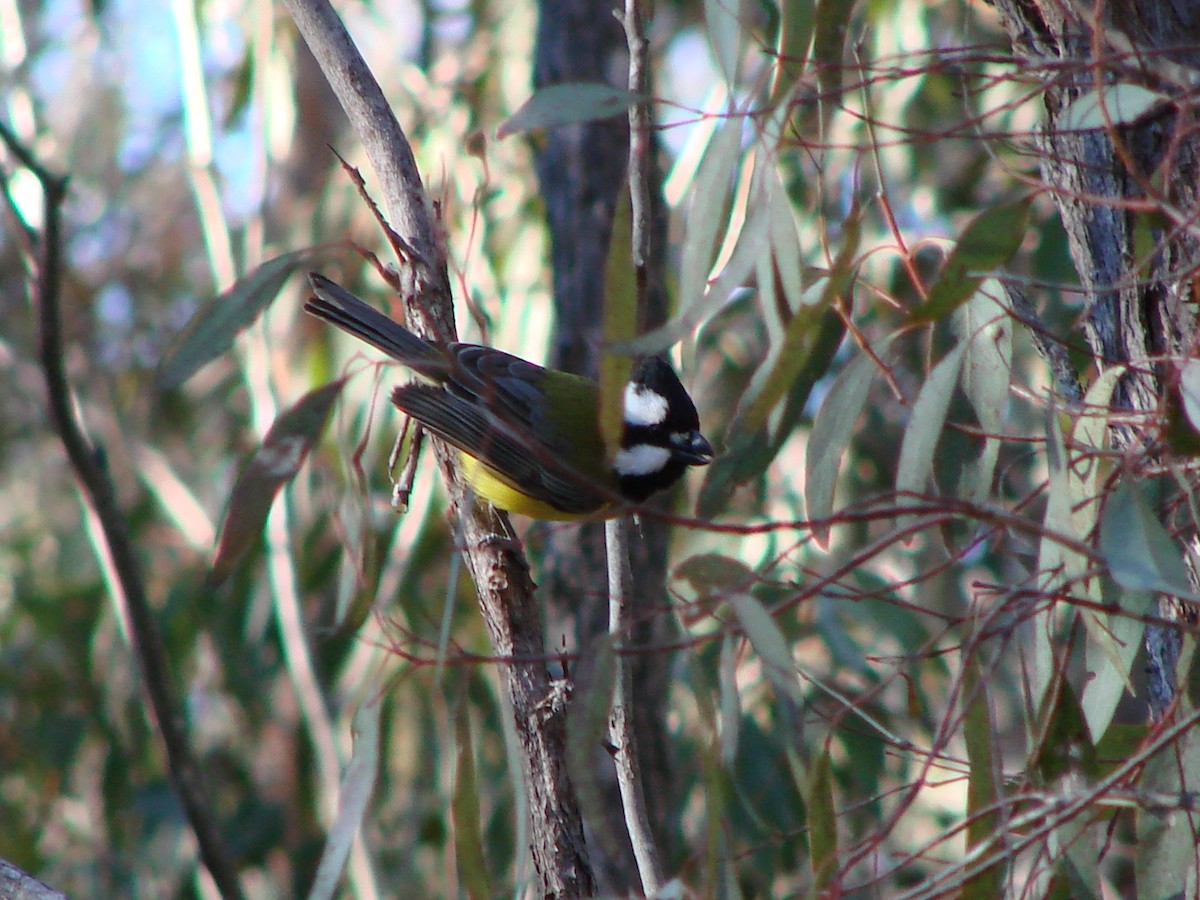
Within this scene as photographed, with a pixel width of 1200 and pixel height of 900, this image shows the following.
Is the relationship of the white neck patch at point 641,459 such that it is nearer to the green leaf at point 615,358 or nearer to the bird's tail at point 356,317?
the bird's tail at point 356,317

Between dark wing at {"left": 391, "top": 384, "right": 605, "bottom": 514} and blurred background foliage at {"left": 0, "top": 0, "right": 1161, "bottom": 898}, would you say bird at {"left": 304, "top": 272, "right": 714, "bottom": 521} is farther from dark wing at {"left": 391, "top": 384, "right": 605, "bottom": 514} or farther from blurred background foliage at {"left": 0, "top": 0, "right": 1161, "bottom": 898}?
blurred background foliage at {"left": 0, "top": 0, "right": 1161, "bottom": 898}

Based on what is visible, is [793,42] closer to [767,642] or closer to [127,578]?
[767,642]

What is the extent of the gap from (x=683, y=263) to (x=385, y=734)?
385 cm

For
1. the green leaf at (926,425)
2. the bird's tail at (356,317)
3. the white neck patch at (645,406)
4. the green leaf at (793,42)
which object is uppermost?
the bird's tail at (356,317)

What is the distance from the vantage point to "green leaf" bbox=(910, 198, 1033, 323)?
1.60 m

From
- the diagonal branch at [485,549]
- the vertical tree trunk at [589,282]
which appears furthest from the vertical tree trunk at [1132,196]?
the vertical tree trunk at [589,282]

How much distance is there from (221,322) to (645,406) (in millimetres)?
1932

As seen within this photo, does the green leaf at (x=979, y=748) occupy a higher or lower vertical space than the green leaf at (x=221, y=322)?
lower

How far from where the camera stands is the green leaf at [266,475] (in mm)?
1626

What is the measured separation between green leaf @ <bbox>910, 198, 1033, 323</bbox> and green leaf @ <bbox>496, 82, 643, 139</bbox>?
0.46 metres

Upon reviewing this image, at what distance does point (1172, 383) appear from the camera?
4.99 feet

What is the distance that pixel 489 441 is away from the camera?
279 centimetres

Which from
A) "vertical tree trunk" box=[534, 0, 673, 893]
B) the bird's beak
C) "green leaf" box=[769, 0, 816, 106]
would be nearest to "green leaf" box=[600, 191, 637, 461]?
"green leaf" box=[769, 0, 816, 106]

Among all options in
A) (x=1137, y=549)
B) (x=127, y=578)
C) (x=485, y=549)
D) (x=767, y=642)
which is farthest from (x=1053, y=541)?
(x=127, y=578)
